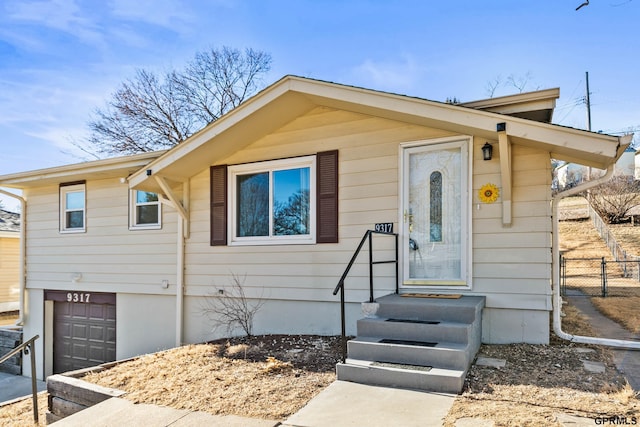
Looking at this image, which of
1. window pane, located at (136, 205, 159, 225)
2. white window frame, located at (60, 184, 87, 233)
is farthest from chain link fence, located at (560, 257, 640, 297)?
white window frame, located at (60, 184, 87, 233)

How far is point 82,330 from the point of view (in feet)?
28.3

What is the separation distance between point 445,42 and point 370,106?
6152mm

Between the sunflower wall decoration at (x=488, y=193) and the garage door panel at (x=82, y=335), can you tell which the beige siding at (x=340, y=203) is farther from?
the garage door panel at (x=82, y=335)

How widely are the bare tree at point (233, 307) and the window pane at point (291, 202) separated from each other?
3.64 ft

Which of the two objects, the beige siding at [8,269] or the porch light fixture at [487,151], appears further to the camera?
the beige siding at [8,269]

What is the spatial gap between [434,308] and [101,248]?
6.78 metres

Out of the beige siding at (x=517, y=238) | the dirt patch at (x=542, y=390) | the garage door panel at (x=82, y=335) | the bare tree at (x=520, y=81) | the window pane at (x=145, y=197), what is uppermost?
the bare tree at (x=520, y=81)

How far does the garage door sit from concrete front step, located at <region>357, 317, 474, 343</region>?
595cm

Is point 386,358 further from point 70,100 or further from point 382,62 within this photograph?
point 70,100

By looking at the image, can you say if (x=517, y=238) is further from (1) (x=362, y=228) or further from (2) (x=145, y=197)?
(2) (x=145, y=197)

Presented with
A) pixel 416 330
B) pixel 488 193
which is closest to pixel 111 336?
pixel 416 330

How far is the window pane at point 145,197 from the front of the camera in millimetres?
7812

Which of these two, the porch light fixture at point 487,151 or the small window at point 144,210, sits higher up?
the porch light fixture at point 487,151

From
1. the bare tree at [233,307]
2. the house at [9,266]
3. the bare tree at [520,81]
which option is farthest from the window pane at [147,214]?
the bare tree at [520,81]
